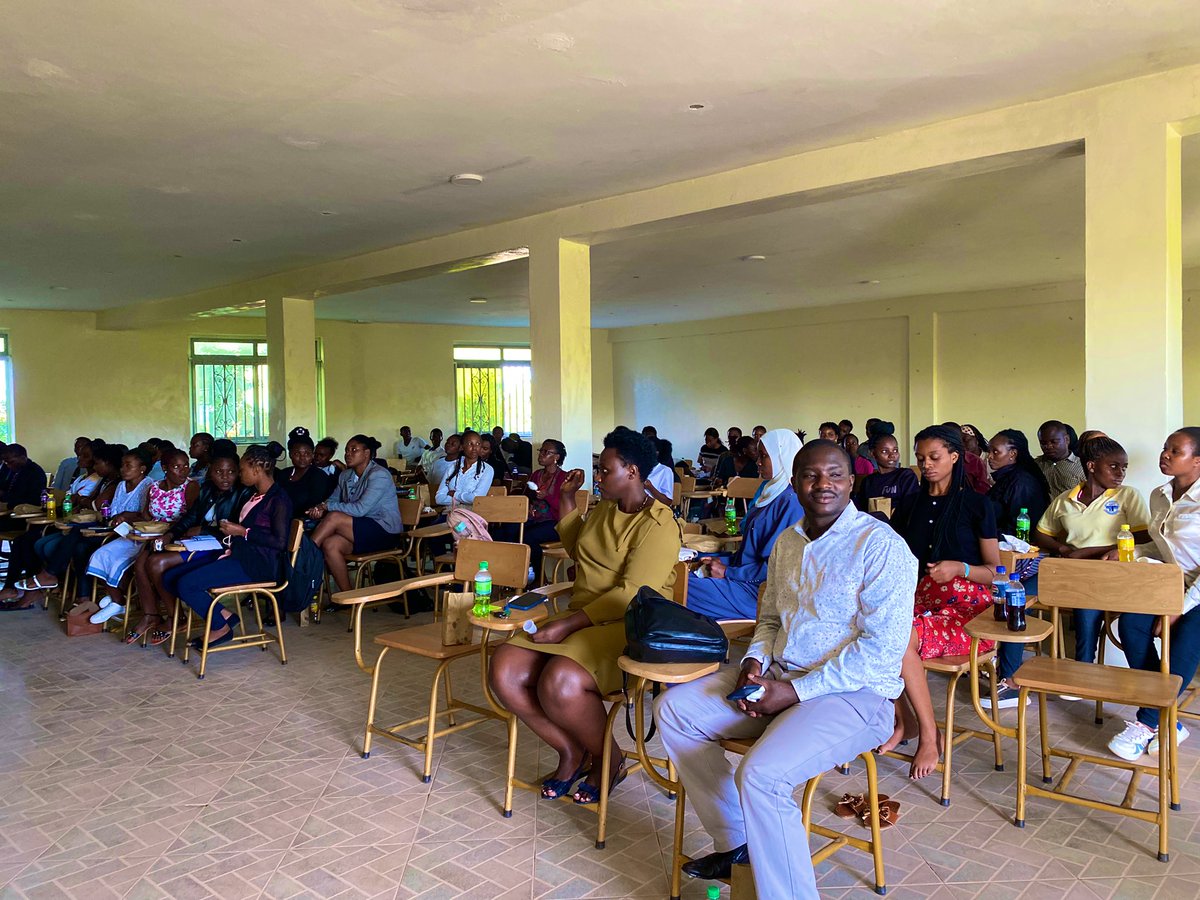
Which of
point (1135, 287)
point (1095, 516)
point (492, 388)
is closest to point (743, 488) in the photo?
point (1095, 516)

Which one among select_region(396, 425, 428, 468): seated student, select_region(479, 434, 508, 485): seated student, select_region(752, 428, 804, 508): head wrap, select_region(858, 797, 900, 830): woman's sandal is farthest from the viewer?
select_region(396, 425, 428, 468): seated student

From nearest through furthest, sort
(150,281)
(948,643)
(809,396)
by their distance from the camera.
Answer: (948,643), (150,281), (809,396)

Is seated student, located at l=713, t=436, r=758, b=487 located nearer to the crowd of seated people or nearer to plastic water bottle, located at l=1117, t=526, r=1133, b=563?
the crowd of seated people

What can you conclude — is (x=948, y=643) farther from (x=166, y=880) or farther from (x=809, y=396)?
(x=809, y=396)

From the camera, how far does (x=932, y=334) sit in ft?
→ 44.8

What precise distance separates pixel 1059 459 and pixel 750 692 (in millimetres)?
4299

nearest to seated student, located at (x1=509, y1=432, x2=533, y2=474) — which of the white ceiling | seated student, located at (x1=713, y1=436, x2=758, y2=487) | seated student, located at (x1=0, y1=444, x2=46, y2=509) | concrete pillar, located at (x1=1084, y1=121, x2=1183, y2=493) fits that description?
seated student, located at (x1=713, y1=436, x2=758, y2=487)

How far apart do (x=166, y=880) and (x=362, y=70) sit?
361 cm

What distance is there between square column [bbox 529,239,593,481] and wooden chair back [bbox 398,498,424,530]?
4.75 feet

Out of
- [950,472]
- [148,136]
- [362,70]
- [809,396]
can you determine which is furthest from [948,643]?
[809,396]

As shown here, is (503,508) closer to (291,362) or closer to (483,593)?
(483,593)

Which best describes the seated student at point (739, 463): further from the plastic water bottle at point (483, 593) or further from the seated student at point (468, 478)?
the plastic water bottle at point (483, 593)

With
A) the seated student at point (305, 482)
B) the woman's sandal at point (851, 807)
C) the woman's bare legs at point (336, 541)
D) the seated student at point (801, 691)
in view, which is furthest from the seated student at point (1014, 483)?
the seated student at point (305, 482)

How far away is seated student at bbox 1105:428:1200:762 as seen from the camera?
3627 mm
